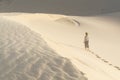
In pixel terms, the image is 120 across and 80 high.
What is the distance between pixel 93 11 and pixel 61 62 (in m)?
23.7

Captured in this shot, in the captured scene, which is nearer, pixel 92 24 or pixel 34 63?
pixel 34 63

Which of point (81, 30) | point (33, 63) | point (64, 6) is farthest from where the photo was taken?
point (64, 6)

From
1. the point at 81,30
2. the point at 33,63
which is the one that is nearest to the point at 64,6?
the point at 81,30

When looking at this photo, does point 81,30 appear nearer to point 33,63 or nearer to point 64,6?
point 33,63

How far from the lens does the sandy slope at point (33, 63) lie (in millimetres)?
5453

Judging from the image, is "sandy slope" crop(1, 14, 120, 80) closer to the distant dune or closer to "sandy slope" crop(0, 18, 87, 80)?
"sandy slope" crop(0, 18, 87, 80)

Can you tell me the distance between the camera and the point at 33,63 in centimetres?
613

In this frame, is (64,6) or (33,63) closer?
(33,63)

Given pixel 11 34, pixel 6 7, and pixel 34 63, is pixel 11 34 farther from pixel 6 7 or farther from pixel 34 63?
pixel 6 7

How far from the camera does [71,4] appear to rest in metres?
31.6

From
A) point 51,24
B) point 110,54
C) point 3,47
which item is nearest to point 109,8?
point 51,24

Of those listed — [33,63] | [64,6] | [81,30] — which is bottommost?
[33,63]

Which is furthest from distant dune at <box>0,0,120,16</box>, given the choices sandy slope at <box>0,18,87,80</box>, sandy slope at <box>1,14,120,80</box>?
sandy slope at <box>0,18,87,80</box>

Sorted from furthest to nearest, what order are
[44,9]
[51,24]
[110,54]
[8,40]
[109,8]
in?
1. [44,9]
2. [109,8]
3. [51,24]
4. [110,54]
5. [8,40]
